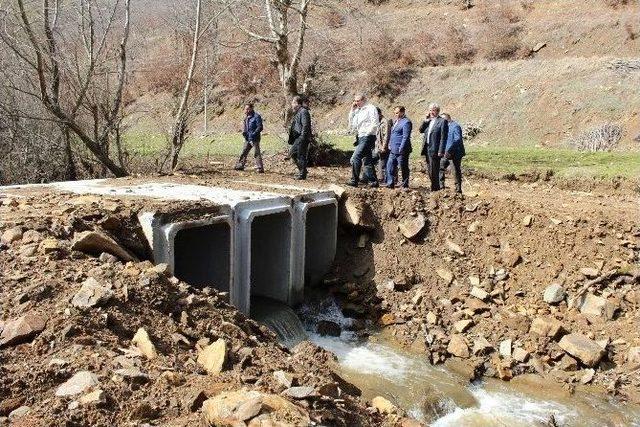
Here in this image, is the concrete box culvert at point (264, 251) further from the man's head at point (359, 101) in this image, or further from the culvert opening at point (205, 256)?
the man's head at point (359, 101)

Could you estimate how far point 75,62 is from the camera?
10.5m

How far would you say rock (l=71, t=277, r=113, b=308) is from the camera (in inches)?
177

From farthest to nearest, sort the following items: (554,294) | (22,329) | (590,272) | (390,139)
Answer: (390,139), (590,272), (554,294), (22,329)

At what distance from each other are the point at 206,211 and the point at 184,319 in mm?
2352

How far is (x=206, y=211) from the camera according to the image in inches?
281

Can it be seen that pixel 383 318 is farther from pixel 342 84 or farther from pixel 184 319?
pixel 342 84

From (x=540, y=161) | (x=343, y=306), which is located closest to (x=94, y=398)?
(x=343, y=306)

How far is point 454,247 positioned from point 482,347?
198cm

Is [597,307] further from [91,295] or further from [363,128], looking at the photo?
[91,295]

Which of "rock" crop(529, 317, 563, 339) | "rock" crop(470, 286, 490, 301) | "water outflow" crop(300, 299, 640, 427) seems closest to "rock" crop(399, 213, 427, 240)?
"rock" crop(470, 286, 490, 301)

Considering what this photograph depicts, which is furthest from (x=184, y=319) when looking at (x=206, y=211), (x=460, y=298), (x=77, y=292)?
(x=460, y=298)

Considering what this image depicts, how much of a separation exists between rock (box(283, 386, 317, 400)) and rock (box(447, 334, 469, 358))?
164 inches

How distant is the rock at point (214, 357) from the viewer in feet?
13.7

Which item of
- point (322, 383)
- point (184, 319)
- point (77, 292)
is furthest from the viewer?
point (184, 319)
